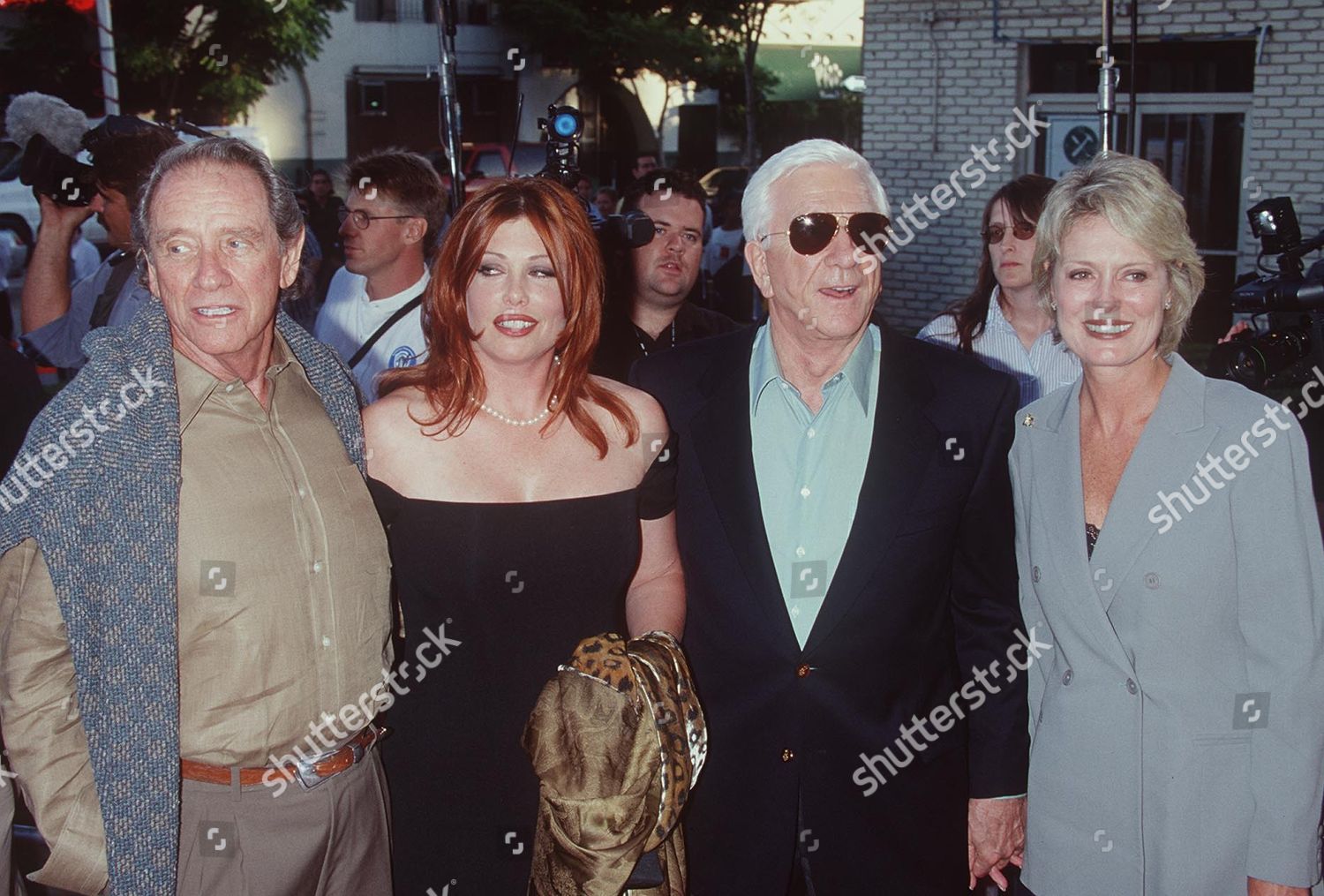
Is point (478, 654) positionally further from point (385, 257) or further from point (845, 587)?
point (385, 257)

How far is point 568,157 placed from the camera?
4.73 meters

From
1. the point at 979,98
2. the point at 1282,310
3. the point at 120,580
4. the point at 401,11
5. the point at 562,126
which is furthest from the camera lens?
the point at 401,11

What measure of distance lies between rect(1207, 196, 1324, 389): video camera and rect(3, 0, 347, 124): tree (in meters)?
19.7

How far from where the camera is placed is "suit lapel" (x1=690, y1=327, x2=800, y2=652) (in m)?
2.67

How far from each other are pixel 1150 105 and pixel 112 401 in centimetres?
1130

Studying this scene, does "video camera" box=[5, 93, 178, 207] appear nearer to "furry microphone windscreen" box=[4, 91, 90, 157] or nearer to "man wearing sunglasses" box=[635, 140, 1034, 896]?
"furry microphone windscreen" box=[4, 91, 90, 157]

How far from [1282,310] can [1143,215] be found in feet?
10.9

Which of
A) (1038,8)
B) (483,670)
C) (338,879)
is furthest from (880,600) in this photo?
(1038,8)

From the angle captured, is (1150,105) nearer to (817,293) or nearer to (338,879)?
(817,293)

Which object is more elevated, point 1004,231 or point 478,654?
point 1004,231

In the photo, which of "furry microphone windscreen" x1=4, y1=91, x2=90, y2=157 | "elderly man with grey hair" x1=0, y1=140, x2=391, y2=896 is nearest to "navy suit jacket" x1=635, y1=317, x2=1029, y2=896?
"elderly man with grey hair" x1=0, y1=140, x2=391, y2=896

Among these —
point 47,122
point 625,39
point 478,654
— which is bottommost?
point 478,654

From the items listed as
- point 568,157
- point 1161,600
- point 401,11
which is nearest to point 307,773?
point 1161,600

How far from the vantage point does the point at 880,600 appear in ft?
8.74
